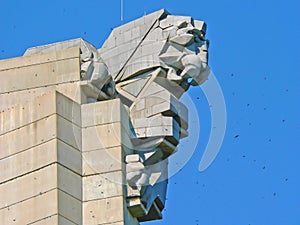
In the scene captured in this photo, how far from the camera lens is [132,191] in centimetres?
5244

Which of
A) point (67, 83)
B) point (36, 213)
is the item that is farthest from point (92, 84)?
point (36, 213)

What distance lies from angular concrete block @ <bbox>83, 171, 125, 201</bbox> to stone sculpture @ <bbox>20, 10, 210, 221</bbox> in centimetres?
32

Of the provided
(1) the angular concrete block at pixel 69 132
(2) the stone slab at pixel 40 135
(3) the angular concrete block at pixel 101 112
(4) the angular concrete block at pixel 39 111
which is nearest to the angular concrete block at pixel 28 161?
(2) the stone slab at pixel 40 135

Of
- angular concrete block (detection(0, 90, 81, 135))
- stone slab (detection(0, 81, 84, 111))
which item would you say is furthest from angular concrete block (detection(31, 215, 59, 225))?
stone slab (detection(0, 81, 84, 111))

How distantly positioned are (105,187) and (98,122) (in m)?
1.93

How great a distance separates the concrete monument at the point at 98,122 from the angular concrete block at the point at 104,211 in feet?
0.08

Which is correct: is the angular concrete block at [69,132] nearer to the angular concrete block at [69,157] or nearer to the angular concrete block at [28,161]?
the angular concrete block at [69,157]

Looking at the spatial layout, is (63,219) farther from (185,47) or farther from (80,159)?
(185,47)

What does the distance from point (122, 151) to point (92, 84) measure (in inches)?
89.4

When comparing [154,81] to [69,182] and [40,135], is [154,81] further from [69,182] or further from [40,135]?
[69,182]

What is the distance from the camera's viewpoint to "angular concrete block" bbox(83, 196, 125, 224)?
51778mm

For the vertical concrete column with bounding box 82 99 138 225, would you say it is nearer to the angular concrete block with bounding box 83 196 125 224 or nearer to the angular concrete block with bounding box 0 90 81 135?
the angular concrete block with bounding box 83 196 125 224

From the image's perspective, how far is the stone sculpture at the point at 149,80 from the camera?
5344cm

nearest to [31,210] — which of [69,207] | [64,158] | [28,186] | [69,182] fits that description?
[28,186]
